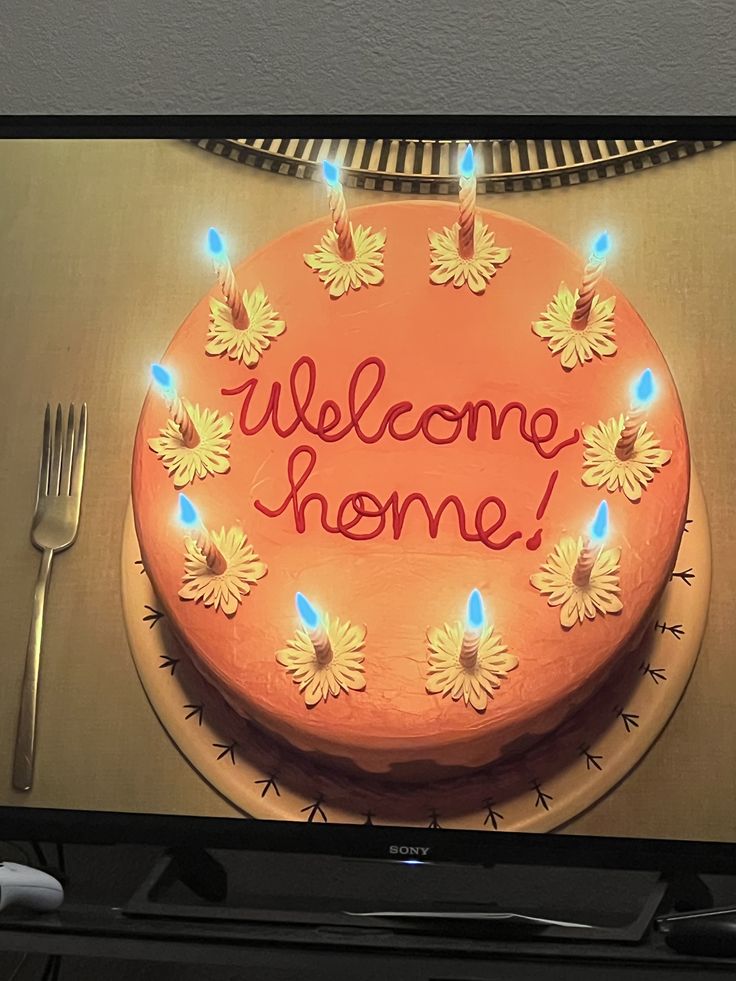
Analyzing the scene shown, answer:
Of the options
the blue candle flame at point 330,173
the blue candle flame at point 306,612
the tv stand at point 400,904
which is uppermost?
the blue candle flame at point 330,173

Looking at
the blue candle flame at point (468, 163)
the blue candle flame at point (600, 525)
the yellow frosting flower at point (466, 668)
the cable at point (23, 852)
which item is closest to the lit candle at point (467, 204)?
the blue candle flame at point (468, 163)

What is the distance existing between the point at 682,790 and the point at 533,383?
42 cm

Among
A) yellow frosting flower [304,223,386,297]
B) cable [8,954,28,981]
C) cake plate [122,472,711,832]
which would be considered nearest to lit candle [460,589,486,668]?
cake plate [122,472,711,832]

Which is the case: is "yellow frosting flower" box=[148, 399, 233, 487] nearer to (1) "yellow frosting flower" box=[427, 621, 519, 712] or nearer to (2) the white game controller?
(1) "yellow frosting flower" box=[427, 621, 519, 712]

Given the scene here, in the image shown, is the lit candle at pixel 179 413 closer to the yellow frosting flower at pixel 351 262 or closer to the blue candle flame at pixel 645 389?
the yellow frosting flower at pixel 351 262

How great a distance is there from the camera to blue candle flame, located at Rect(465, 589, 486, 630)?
98cm

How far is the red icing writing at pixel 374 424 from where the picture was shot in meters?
1.05

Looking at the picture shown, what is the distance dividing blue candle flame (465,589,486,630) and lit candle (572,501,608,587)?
91 mm

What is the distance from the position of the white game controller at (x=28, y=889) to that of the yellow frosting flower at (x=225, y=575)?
0.92 ft

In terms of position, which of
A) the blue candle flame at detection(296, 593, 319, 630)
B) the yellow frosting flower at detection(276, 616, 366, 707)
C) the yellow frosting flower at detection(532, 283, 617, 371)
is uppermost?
the yellow frosting flower at detection(532, 283, 617, 371)

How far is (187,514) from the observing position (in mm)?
1033

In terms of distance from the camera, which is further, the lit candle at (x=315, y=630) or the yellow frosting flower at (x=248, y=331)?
the yellow frosting flower at (x=248, y=331)

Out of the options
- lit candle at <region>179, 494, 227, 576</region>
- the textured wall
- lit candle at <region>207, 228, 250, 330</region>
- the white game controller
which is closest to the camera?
the white game controller

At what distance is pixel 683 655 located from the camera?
1.01 meters
